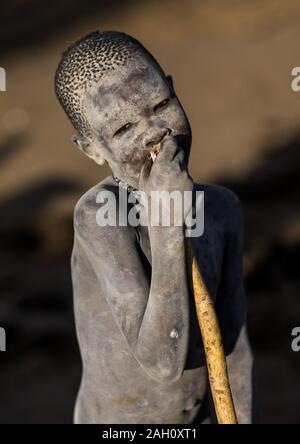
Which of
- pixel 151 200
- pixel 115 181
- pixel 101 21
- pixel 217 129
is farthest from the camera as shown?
pixel 101 21

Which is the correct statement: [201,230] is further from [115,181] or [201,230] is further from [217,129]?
[217,129]

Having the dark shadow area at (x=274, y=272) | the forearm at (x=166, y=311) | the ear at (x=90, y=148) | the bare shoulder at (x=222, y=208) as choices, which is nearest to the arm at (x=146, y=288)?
the forearm at (x=166, y=311)

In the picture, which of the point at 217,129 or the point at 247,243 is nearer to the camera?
the point at 247,243

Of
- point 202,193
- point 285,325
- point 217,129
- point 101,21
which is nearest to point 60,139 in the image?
point 217,129

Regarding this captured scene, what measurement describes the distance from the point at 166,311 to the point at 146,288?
→ 18 cm

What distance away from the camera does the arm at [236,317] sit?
8.93ft

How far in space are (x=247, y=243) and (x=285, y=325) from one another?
794 millimetres

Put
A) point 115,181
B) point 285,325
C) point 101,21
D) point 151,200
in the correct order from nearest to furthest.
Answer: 1. point 151,200
2. point 115,181
3. point 285,325
4. point 101,21

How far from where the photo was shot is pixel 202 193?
266cm

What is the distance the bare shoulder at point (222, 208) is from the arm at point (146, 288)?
340mm

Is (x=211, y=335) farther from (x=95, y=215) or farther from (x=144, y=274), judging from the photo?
(x=95, y=215)

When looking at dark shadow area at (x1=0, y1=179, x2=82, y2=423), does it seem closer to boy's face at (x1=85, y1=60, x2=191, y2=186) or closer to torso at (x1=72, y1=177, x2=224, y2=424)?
torso at (x1=72, y1=177, x2=224, y2=424)

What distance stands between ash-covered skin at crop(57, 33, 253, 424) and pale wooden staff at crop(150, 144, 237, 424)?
34 mm

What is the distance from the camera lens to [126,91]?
2264mm
